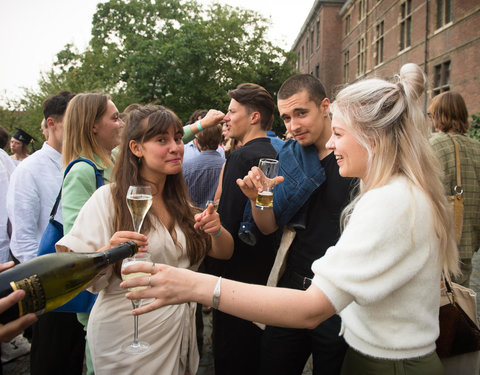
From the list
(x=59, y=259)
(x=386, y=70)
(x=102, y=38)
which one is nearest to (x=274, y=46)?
(x=386, y=70)

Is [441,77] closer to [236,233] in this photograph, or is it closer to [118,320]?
[236,233]

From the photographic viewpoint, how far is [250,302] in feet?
4.27

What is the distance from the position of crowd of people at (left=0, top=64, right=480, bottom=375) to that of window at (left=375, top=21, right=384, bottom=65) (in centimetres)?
2298

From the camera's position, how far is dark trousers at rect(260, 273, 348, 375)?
2.23 metres

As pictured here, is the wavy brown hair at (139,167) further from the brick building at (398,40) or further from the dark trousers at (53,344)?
the brick building at (398,40)

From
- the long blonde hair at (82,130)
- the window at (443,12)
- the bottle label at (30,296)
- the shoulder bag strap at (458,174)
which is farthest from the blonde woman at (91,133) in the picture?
the window at (443,12)

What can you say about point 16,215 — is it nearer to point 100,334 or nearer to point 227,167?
point 100,334

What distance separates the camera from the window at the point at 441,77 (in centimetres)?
1642

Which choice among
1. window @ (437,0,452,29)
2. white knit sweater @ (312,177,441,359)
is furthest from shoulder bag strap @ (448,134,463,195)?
window @ (437,0,452,29)

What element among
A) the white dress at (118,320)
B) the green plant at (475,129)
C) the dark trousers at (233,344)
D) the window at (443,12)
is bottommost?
the dark trousers at (233,344)

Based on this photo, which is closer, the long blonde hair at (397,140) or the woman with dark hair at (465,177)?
the long blonde hair at (397,140)

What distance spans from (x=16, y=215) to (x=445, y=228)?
2994 millimetres

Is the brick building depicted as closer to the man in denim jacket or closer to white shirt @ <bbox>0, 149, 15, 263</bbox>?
the man in denim jacket

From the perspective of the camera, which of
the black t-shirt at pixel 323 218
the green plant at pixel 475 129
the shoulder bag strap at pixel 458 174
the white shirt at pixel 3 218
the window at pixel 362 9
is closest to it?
the black t-shirt at pixel 323 218
